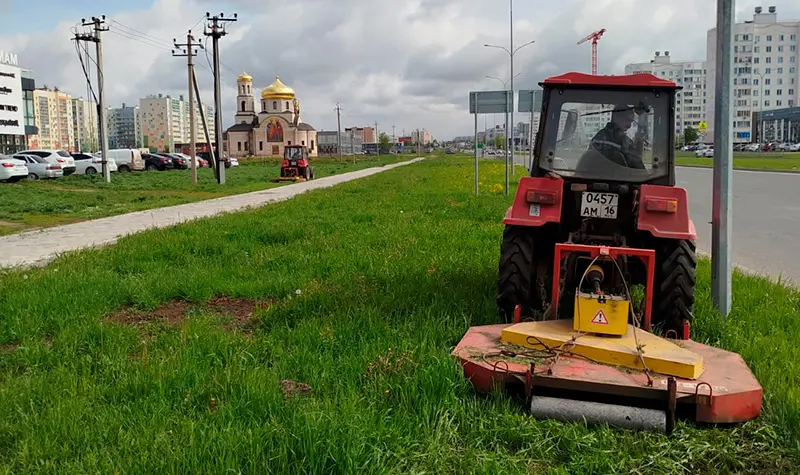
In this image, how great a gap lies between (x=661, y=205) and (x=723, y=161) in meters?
1.33

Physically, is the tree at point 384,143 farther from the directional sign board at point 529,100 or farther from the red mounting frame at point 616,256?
the red mounting frame at point 616,256

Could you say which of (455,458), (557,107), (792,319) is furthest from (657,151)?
(455,458)

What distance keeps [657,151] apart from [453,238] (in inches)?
214

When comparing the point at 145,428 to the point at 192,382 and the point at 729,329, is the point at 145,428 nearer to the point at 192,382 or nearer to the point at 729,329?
the point at 192,382

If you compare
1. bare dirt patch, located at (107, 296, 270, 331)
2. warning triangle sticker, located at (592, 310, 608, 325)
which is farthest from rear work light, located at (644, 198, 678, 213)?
bare dirt patch, located at (107, 296, 270, 331)

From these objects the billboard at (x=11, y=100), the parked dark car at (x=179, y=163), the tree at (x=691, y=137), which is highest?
the billboard at (x=11, y=100)

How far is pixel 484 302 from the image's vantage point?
6.26m

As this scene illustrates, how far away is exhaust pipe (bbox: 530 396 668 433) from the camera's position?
3.67 m

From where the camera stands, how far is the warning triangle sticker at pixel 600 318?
435 centimetres

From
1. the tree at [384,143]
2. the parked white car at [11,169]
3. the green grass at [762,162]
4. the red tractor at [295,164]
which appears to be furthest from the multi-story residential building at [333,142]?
the parked white car at [11,169]

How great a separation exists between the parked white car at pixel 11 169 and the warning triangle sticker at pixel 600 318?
33005mm

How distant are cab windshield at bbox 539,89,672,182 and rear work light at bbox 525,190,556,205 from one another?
41 centimetres

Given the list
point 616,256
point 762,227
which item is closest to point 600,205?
point 616,256

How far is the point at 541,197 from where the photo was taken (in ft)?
17.9
